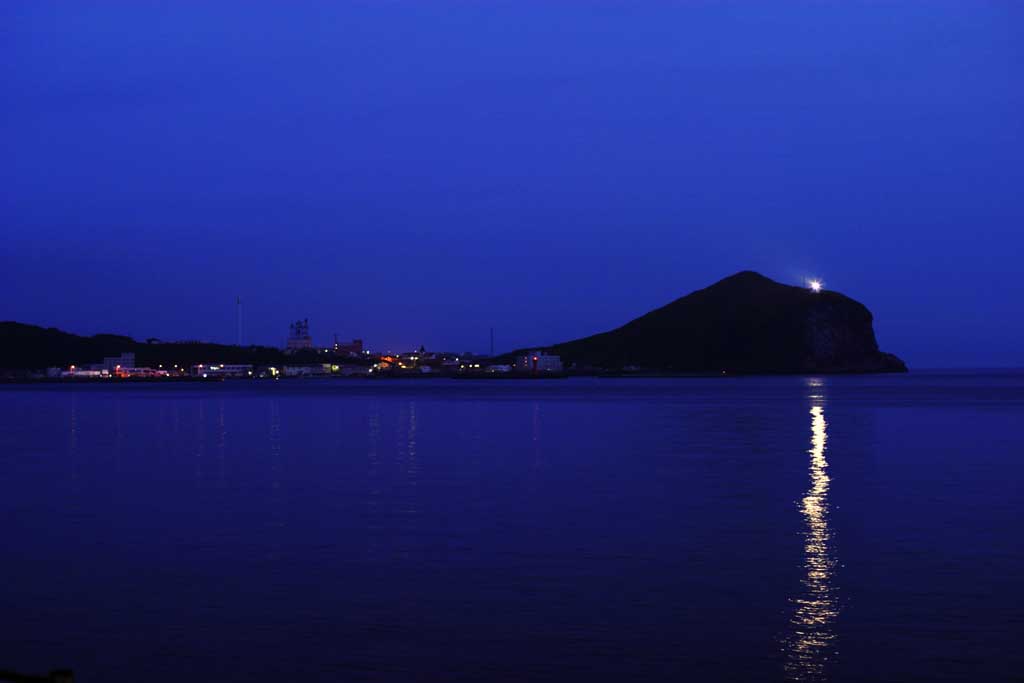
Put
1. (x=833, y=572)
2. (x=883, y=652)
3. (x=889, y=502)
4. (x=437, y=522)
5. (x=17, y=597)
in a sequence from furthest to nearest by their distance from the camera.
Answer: (x=889, y=502)
(x=437, y=522)
(x=833, y=572)
(x=17, y=597)
(x=883, y=652)

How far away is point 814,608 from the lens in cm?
2277

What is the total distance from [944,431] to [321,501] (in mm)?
58889

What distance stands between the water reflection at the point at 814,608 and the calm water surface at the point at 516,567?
82 millimetres

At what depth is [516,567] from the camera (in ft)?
89.9

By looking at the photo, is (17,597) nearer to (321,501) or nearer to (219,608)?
(219,608)

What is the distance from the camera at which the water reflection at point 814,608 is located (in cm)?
1862

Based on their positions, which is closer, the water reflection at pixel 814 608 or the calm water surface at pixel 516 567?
the water reflection at pixel 814 608

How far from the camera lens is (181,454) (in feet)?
213

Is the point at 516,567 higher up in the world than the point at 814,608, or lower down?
higher up

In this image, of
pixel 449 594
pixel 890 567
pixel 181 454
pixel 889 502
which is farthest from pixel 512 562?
pixel 181 454

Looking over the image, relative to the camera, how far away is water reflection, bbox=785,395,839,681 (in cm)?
1862

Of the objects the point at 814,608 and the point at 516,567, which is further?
the point at 516,567

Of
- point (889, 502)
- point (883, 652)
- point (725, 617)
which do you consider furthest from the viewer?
point (889, 502)

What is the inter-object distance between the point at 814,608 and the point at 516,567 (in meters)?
7.86
